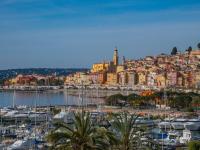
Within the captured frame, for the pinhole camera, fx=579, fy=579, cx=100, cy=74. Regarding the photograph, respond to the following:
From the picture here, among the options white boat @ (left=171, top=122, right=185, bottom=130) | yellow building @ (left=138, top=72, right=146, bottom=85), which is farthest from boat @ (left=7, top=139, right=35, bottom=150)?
yellow building @ (left=138, top=72, right=146, bottom=85)

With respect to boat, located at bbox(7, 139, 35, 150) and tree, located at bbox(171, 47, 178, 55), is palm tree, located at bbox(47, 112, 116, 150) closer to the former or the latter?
boat, located at bbox(7, 139, 35, 150)

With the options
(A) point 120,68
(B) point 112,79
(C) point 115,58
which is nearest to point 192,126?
(B) point 112,79

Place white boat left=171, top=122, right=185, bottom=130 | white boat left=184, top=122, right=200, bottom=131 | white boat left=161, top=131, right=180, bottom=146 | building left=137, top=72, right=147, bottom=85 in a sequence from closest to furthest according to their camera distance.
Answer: white boat left=161, top=131, right=180, bottom=146 < white boat left=184, top=122, right=200, bottom=131 < white boat left=171, top=122, right=185, bottom=130 < building left=137, top=72, right=147, bottom=85

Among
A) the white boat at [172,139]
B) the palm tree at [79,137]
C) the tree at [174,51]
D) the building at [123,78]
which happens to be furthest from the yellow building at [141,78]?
the palm tree at [79,137]

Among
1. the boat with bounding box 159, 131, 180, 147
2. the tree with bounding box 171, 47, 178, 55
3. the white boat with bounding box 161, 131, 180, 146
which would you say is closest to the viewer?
the boat with bounding box 159, 131, 180, 147

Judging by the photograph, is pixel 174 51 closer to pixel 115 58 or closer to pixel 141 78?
pixel 115 58

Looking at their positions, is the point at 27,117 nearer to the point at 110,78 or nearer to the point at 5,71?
the point at 110,78

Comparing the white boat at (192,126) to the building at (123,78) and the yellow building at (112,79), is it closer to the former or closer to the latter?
the building at (123,78)

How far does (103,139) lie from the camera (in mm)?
11188

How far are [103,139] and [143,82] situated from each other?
→ 85802 millimetres

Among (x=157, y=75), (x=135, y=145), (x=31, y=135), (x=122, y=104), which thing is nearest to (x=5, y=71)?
(x=157, y=75)

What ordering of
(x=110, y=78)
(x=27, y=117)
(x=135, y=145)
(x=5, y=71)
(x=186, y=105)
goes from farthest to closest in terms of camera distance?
(x=5, y=71) < (x=110, y=78) < (x=186, y=105) < (x=27, y=117) < (x=135, y=145)

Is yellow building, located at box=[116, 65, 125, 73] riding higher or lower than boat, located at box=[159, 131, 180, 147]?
higher

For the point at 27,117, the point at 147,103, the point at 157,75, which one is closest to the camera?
the point at 27,117
